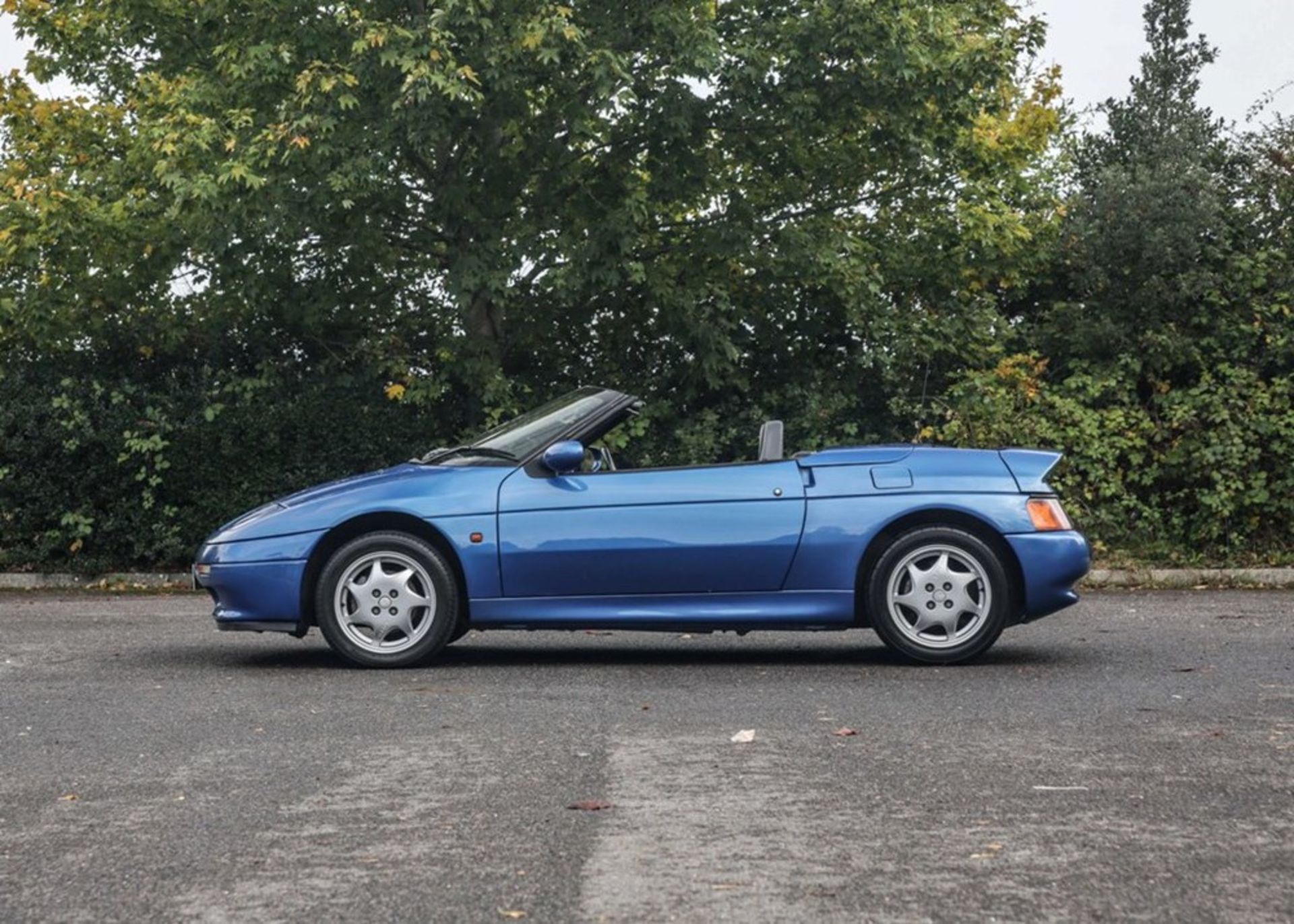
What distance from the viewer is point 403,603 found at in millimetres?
9477

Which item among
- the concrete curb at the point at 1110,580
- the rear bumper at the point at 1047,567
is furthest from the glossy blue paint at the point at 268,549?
the concrete curb at the point at 1110,580

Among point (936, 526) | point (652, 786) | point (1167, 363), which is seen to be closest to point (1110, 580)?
point (1167, 363)

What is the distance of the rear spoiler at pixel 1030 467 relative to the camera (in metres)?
9.56

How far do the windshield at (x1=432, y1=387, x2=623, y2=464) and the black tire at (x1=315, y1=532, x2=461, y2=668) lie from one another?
651 millimetres

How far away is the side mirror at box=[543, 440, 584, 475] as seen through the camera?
9.51m

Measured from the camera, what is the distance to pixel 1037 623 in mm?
12227

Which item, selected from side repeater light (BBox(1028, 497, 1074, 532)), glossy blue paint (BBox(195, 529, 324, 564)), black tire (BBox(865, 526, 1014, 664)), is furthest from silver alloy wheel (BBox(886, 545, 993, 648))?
glossy blue paint (BBox(195, 529, 324, 564))

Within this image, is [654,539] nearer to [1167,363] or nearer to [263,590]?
[263,590]

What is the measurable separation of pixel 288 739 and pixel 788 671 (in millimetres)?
2995

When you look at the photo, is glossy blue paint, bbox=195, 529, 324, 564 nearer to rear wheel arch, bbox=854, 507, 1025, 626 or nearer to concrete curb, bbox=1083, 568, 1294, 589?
rear wheel arch, bbox=854, 507, 1025, 626

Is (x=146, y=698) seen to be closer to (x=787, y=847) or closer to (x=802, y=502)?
(x=802, y=502)

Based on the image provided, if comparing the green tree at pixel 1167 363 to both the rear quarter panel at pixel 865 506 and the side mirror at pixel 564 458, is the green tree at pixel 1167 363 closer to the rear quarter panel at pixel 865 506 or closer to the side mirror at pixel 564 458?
the rear quarter panel at pixel 865 506

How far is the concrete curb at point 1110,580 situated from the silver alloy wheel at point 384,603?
24.1 feet

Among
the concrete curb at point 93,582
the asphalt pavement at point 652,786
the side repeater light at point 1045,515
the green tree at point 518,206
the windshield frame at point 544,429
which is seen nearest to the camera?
the asphalt pavement at point 652,786
